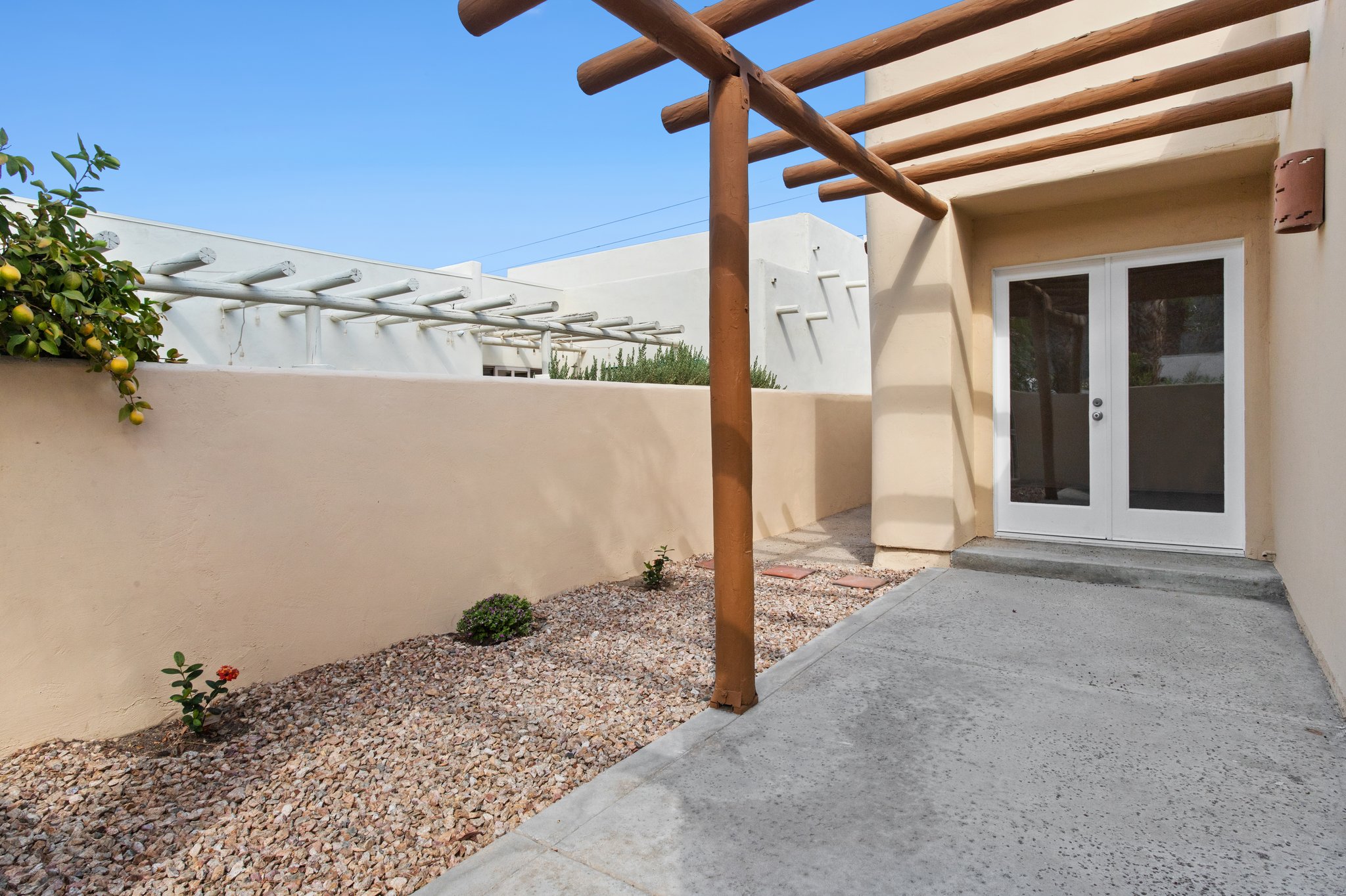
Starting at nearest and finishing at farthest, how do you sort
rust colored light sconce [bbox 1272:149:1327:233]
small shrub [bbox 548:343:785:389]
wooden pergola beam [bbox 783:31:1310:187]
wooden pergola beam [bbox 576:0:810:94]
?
wooden pergola beam [bbox 576:0:810:94], rust colored light sconce [bbox 1272:149:1327:233], wooden pergola beam [bbox 783:31:1310:187], small shrub [bbox 548:343:785:389]

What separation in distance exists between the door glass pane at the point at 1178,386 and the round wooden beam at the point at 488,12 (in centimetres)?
498

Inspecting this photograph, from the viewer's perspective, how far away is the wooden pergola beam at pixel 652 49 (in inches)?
121

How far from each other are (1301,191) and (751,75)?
2.55 m

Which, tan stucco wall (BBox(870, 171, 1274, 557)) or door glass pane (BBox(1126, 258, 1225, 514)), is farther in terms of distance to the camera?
tan stucco wall (BBox(870, 171, 1274, 557))

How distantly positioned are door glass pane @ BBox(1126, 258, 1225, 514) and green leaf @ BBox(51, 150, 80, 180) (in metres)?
6.32

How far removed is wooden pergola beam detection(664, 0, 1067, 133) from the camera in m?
3.34

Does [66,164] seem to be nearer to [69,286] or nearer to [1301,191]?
[69,286]

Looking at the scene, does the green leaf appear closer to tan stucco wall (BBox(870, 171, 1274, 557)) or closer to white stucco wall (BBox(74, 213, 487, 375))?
tan stucco wall (BBox(870, 171, 1274, 557))

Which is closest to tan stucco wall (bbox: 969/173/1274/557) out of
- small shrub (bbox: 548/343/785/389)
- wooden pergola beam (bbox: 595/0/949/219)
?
wooden pergola beam (bbox: 595/0/949/219)

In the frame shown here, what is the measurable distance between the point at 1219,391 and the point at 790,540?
12.4ft

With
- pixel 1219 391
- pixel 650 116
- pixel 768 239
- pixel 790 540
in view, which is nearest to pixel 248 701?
pixel 650 116

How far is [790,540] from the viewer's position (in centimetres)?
751

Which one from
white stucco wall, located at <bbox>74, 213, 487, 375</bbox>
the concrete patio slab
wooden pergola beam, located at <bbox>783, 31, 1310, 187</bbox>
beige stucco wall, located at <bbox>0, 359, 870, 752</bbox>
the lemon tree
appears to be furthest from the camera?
white stucco wall, located at <bbox>74, 213, 487, 375</bbox>

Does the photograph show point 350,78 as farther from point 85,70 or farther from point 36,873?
point 36,873
